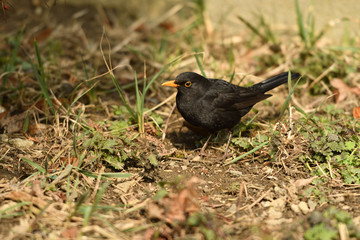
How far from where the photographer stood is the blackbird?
437 cm

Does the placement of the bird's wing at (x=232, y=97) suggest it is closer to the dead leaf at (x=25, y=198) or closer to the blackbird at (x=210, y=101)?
the blackbird at (x=210, y=101)

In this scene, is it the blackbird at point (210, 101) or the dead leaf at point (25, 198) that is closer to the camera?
the dead leaf at point (25, 198)

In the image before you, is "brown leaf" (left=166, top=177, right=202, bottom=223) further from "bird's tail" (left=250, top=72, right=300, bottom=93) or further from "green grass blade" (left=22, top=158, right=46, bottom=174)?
"bird's tail" (left=250, top=72, right=300, bottom=93)

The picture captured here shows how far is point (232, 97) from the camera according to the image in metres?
4.57

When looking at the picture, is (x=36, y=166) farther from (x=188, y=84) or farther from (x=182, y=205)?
(x=188, y=84)

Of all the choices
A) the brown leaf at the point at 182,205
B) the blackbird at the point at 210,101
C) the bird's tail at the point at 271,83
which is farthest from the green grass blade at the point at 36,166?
the bird's tail at the point at 271,83

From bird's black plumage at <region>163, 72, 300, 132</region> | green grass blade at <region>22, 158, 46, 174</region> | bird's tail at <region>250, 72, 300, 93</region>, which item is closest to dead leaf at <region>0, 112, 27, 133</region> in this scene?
green grass blade at <region>22, 158, 46, 174</region>

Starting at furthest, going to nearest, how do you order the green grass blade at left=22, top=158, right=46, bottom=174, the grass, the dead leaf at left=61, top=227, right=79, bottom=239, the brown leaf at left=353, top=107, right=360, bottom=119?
the brown leaf at left=353, top=107, right=360, bottom=119 < the green grass blade at left=22, top=158, right=46, bottom=174 < the grass < the dead leaf at left=61, top=227, right=79, bottom=239

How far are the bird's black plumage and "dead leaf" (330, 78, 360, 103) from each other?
4.55 ft

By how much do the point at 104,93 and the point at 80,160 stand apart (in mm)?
1784

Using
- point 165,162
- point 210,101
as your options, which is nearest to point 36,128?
point 165,162

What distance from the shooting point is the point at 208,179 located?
3984 mm

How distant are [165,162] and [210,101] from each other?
912 mm

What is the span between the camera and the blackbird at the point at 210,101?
4.37 metres
